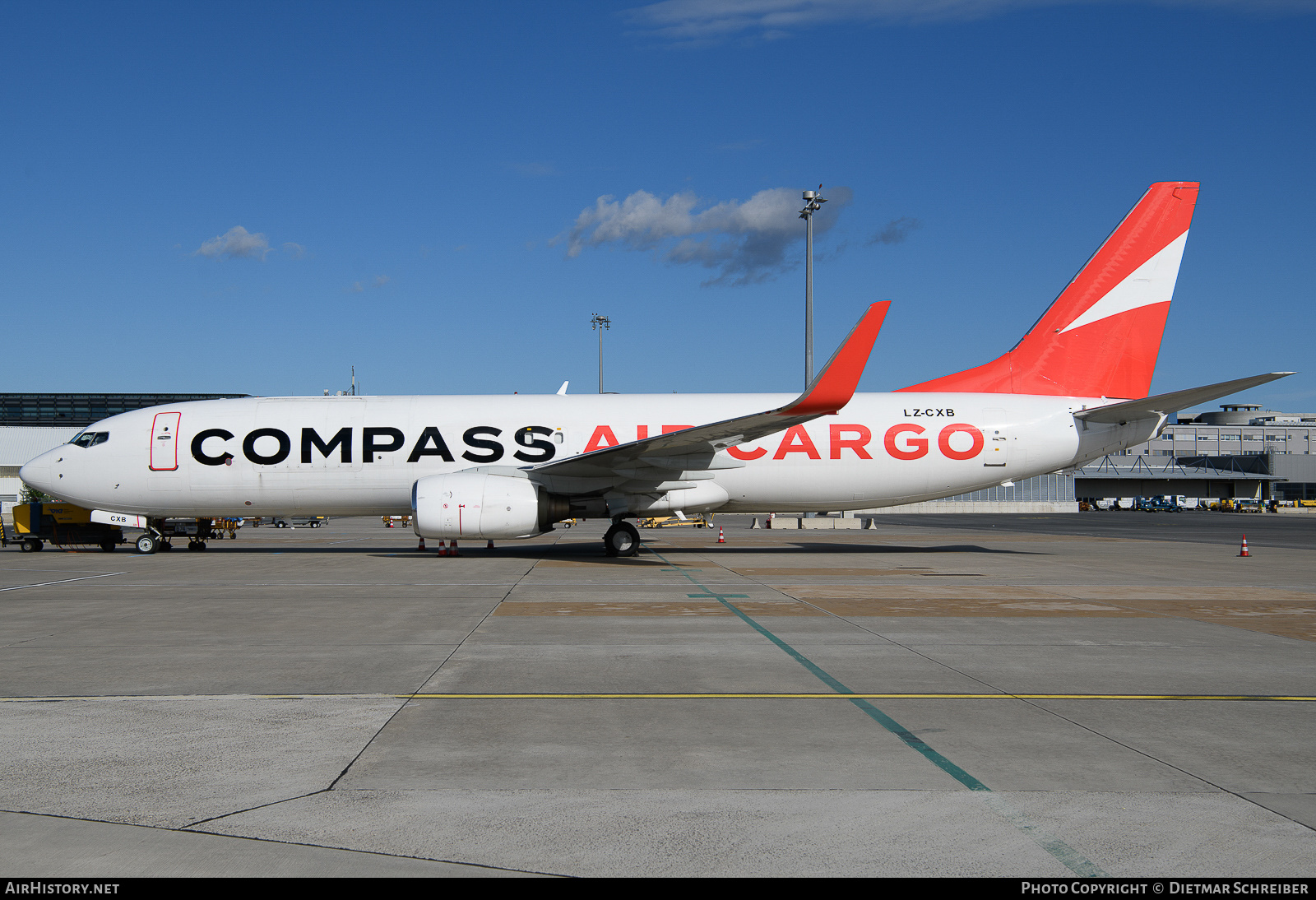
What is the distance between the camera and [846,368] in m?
17.4

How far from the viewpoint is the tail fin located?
22328mm

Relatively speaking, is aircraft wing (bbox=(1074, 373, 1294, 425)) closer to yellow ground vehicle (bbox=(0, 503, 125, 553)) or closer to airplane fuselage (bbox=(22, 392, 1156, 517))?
airplane fuselage (bbox=(22, 392, 1156, 517))

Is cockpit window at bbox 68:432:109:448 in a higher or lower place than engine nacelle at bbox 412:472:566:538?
higher

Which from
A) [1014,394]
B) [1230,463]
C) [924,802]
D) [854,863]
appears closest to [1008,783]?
[924,802]

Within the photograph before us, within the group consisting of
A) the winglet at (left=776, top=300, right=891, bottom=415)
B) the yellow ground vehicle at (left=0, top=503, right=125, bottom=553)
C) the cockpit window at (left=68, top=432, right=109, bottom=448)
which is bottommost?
the yellow ground vehicle at (left=0, top=503, right=125, bottom=553)

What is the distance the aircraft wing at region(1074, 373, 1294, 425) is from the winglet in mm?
7085

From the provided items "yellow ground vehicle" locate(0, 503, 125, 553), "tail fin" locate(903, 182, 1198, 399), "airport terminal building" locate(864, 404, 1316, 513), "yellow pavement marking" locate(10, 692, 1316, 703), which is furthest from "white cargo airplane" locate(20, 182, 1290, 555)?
"airport terminal building" locate(864, 404, 1316, 513)

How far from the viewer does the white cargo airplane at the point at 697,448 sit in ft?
70.5

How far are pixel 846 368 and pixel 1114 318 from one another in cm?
935

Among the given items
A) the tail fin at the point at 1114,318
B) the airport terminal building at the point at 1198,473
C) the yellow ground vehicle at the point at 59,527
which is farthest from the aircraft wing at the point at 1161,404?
the airport terminal building at the point at 1198,473

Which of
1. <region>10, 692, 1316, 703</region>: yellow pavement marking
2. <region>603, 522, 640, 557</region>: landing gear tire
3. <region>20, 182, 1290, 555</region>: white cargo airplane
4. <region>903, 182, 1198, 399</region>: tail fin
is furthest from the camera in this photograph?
<region>903, 182, 1198, 399</region>: tail fin

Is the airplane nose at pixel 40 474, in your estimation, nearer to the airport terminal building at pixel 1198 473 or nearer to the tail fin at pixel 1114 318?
the tail fin at pixel 1114 318

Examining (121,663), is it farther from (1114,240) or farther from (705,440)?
(1114,240)

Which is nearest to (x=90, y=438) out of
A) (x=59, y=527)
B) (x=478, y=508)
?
(x=59, y=527)
